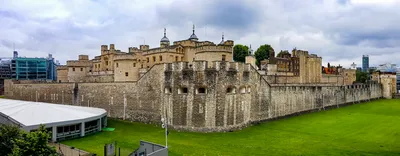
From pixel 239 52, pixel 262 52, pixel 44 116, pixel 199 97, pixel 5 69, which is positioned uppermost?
A: pixel 262 52

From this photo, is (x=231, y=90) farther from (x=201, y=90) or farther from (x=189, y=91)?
(x=189, y=91)

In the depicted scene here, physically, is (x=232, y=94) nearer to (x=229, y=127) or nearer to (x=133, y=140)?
(x=229, y=127)

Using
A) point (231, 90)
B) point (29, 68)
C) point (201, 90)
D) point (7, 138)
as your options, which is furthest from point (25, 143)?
point (29, 68)

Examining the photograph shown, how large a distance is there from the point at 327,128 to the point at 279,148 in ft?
31.4

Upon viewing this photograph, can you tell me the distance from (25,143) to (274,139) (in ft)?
52.2

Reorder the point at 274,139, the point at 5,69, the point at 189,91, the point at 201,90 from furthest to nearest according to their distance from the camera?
the point at 5,69
the point at 201,90
the point at 189,91
the point at 274,139

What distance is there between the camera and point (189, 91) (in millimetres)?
24344

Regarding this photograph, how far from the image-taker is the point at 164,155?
15.4m

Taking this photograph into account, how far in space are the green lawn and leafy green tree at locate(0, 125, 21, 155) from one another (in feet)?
17.0

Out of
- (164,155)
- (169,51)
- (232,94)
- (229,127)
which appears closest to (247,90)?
(232,94)

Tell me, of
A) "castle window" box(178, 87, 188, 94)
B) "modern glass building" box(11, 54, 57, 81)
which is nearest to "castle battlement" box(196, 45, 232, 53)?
"castle window" box(178, 87, 188, 94)

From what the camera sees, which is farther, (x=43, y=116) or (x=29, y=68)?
(x=29, y=68)

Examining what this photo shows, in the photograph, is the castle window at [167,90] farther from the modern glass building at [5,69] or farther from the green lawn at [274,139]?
the modern glass building at [5,69]

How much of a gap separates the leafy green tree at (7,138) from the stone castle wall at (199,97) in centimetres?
1297
